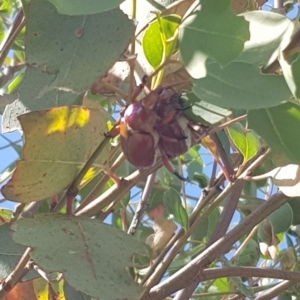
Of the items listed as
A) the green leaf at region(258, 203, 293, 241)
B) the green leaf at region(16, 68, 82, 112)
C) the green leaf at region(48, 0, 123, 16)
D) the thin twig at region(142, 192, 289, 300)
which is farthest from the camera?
the green leaf at region(258, 203, 293, 241)

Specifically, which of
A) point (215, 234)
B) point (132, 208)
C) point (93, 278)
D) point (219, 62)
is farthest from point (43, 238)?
point (132, 208)

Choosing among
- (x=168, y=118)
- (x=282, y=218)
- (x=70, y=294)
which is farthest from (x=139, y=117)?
(x=282, y=218)

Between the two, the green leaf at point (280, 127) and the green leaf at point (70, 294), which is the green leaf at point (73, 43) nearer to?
the green leaf at point (280, 127)

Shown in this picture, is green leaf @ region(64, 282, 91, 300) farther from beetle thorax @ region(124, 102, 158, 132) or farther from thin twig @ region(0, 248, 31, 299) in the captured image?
beetle thorax @ region(124, 102, 158, 132)

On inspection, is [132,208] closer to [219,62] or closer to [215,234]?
[215,234]

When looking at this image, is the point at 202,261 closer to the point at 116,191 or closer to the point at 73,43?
the point at 116,191

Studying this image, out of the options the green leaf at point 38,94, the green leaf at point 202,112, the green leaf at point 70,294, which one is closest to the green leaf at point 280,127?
A: the green leaf at point 202,112

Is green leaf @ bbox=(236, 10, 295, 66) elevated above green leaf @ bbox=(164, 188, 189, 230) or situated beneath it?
elevated above

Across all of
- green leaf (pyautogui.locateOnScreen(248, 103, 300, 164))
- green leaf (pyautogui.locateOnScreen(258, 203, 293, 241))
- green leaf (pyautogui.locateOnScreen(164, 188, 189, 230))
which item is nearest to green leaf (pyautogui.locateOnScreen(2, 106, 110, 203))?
green leaf (pyautogui.locateOnScreen(248, 103, 300, 164))
